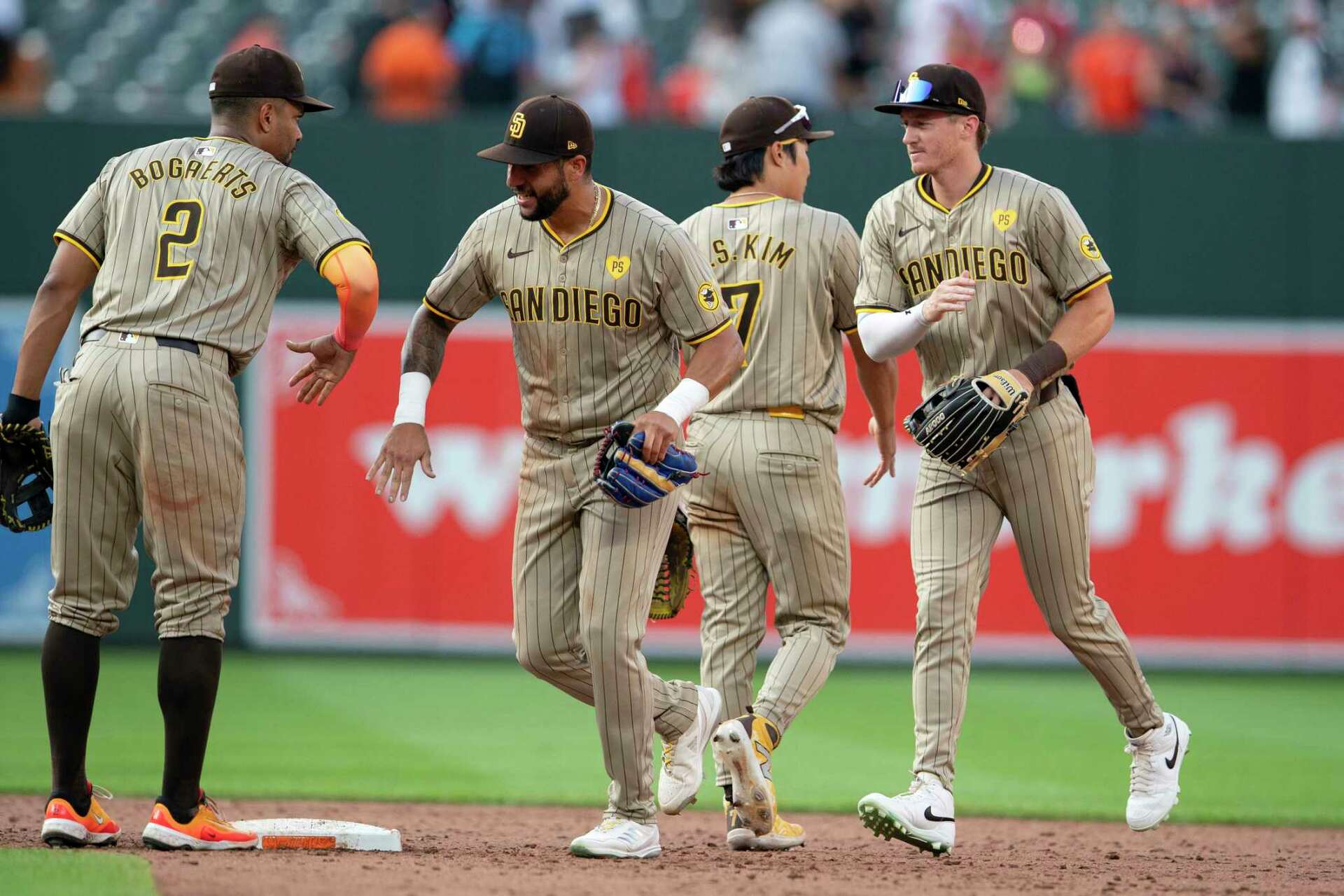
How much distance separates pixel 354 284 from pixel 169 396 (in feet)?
2.06

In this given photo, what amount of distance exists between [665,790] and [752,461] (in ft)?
3.74

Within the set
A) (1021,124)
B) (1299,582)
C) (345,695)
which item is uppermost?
(1021,124)

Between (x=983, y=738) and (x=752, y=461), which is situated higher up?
(x=752, y=461)

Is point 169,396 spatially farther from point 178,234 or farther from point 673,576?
point 673,576

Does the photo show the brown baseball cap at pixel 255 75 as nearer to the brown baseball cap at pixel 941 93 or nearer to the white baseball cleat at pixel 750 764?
the brown baseball cap at pixel 941 93

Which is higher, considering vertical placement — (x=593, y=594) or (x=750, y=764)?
(x=593, y=594)

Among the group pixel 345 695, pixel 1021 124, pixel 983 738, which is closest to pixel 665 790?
pixel 983 738

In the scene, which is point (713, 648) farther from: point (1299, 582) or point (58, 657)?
point (1299, 582)

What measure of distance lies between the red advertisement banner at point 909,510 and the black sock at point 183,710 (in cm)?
614

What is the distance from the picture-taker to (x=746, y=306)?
240 inches

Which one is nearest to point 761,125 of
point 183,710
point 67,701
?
point 183,710

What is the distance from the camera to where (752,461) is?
19.6ft

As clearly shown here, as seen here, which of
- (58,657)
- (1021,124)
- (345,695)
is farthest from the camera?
(1021,124)

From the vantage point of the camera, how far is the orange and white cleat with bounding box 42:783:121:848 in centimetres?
516
